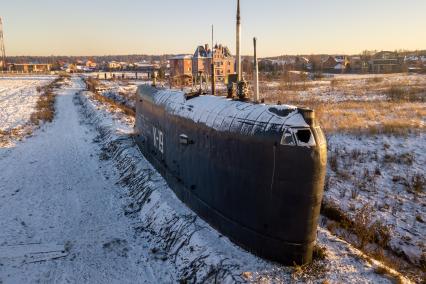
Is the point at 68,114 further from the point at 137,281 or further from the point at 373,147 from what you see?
the point at 137,281

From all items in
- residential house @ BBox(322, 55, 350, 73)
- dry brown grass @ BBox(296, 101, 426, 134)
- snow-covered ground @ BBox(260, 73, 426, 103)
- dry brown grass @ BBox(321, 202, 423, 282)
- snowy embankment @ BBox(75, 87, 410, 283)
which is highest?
residential house @ BBox(322, 55, 350, 73)

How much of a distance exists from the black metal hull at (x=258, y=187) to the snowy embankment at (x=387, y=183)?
482cm

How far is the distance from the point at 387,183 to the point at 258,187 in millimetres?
9821

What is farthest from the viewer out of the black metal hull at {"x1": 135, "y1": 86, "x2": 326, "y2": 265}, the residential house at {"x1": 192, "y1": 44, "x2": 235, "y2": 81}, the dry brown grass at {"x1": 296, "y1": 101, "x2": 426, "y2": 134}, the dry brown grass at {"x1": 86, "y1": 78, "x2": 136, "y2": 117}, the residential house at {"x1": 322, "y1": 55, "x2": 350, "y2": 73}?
the residential house at {"x1": 322, "y1": 55, "x2": 350, "y2": 73}

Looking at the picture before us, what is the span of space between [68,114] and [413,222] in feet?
96.0

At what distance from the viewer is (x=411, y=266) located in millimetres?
9672

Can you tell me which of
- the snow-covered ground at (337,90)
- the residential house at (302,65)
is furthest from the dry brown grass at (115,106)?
the residential house at (302,65)

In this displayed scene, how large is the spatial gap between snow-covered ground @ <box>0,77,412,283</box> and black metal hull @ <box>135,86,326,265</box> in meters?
0.44

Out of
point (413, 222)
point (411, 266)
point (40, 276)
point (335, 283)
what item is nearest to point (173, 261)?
point (40, 276)

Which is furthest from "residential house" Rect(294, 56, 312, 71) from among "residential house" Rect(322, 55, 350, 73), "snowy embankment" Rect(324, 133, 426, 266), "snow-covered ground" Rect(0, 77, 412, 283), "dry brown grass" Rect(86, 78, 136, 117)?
"snow-covered ground" Rect(0, 77, 412, 283)

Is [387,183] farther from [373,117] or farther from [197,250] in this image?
[373,117]

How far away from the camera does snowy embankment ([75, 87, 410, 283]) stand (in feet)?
24.2

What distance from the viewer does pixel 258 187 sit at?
7.40 meters

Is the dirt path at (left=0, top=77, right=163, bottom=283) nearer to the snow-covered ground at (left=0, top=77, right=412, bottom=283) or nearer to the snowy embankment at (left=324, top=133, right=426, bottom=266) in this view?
the snow-covered ground at (left=0, top=77, right=412, bottom=283)
